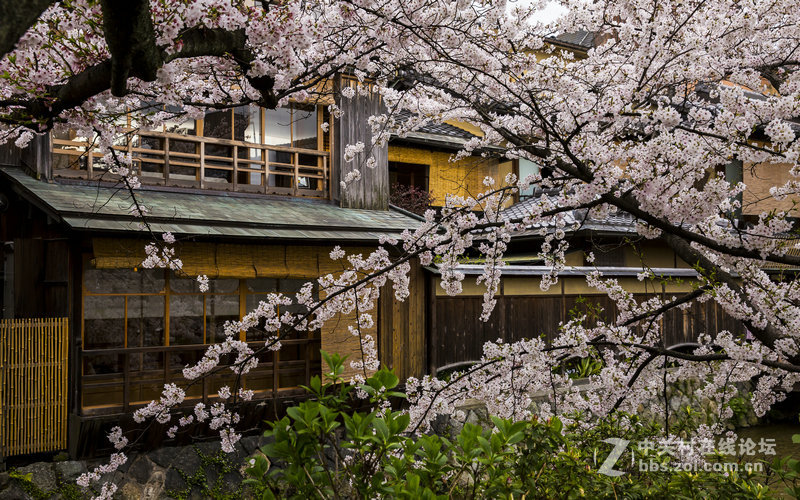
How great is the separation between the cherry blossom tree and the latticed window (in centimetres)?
392

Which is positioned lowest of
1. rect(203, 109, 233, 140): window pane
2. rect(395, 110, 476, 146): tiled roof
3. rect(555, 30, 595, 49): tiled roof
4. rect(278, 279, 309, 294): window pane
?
rect(278, 279, 309, 294): window pane

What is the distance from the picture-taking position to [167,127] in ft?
37.1

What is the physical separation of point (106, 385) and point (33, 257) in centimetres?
271

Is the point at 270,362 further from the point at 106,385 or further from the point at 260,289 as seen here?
the point at 106,385

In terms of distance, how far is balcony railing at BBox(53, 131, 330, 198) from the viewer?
33.7 ft

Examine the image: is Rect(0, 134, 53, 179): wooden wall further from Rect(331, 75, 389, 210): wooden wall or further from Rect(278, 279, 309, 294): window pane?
Rect(331, 75, 389, 210): wooden wall

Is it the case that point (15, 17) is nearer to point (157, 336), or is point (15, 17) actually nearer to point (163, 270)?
point (163, 270)

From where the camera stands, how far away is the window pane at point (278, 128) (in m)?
12.6

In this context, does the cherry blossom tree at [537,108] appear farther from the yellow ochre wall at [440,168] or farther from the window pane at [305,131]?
the yellow ochre wall at [440,168]

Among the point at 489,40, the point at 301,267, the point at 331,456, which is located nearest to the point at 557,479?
the point at 489,40

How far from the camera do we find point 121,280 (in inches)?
386

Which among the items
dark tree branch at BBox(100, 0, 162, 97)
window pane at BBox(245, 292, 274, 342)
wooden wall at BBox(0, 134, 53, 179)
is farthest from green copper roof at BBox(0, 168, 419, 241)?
dark tree branch at BBox(100, 0, 162, 97)

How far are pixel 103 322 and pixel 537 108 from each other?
8.11 m

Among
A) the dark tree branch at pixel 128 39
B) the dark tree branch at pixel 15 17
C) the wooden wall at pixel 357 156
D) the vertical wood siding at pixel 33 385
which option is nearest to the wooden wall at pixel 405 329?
the wooden wall at pixel 357 156
